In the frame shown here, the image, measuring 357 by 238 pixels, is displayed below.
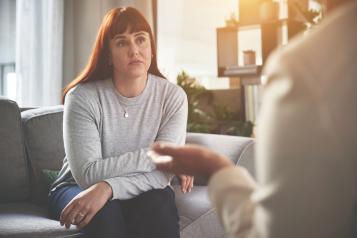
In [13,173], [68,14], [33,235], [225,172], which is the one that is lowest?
[33,235]


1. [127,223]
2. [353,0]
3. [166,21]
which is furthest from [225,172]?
[166,21]

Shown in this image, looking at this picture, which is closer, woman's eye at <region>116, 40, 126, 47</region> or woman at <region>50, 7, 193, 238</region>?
woman at <region>50, 7, 193, 238</region>

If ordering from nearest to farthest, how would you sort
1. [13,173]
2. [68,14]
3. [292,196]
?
1. [292,196]
2. [13,173]
3. [68,14]

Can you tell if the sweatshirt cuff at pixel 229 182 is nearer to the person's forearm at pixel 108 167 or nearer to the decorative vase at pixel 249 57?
the person's forearm at pixel 108 167

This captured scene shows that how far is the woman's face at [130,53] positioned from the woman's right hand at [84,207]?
1.61 feet

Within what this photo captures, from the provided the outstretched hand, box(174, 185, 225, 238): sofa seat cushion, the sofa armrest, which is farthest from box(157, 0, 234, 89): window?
the outstretched hand

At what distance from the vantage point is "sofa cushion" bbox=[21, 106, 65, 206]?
6.89 ft

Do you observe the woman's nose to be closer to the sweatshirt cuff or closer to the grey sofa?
the grey sofa

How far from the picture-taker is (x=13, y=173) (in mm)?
2049

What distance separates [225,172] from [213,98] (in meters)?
3.26

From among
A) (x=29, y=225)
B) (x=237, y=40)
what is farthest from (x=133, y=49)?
(x=237, y=40)

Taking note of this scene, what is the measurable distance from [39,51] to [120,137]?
4.93 feet

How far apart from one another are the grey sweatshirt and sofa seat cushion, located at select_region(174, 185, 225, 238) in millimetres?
192

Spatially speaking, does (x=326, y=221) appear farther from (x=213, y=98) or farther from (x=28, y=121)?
(x=213, y=98)
